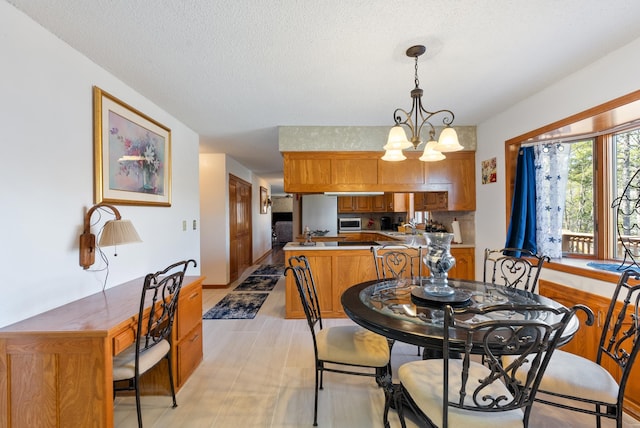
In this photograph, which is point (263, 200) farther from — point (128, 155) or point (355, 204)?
point (128, 155)

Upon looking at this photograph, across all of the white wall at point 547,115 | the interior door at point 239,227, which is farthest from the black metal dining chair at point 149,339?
the interior door at point 239,227

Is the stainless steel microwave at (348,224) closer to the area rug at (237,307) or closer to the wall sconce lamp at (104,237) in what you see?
the area rug at (237,307)

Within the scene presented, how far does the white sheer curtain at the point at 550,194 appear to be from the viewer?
261cm

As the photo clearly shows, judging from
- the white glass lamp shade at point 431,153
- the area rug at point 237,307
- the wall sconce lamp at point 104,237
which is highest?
the white glass lamp shade at point 431,153

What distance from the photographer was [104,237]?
5.98 ft

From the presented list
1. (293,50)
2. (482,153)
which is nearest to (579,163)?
(482,153)

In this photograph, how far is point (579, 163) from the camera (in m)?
2.58

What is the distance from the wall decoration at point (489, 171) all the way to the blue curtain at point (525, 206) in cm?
36

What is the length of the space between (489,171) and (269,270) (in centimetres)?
476

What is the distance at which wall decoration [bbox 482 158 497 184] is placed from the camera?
322 cm

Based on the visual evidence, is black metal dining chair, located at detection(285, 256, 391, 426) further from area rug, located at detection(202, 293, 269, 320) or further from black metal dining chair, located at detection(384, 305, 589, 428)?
area rug, located at detection(202, 293, 269, 320)

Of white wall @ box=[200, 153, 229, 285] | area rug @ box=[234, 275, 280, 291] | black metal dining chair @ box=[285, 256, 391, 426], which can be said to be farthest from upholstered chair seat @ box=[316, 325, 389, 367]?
white wall @ box=[200, 153, 229, 285]

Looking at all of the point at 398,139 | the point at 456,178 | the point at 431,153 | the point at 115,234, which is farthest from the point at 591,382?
the point at 115,234

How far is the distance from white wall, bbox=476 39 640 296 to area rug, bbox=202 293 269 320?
119 inches
